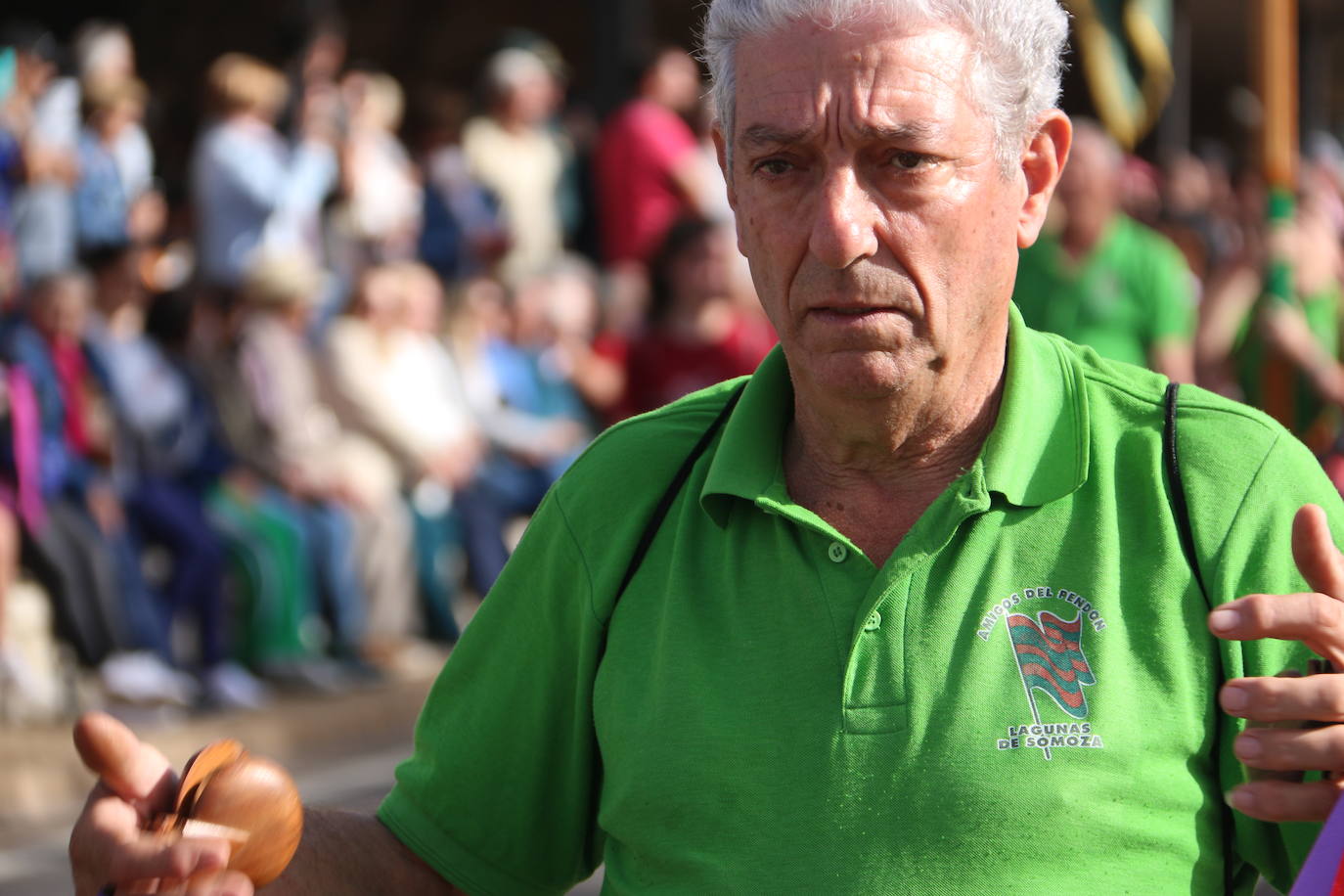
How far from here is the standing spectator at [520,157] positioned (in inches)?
376

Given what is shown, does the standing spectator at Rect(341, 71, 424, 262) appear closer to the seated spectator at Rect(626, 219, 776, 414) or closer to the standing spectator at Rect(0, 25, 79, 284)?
→ the standing spectator at Rect(0, 25, 79, 284)

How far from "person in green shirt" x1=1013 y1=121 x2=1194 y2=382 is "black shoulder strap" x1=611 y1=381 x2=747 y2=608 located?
3.82 meters

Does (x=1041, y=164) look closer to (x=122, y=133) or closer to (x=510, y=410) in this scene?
(x=510, y=410)

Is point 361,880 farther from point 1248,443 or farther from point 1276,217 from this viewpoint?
point 1276,217

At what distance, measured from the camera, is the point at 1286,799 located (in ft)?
6.48

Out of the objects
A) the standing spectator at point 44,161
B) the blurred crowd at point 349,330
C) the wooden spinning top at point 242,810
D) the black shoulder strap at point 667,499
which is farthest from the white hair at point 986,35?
the standing spectator at point 44,161

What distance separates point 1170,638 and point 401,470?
663cm

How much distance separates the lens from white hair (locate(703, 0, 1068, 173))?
224 centimetres

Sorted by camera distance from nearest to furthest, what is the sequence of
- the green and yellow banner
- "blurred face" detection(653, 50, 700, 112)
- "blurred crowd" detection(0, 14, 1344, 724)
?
"blurred crowd" detection(0, 14, 1344, 724) < the green and yellow banner < "blurred face" detection(653, 50, 700, 112)

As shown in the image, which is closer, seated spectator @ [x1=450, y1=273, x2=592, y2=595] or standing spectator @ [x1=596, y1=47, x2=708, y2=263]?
seated spectator @ [x1=450, y1=273, x2=592, y2=595]

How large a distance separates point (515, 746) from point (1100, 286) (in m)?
4.27

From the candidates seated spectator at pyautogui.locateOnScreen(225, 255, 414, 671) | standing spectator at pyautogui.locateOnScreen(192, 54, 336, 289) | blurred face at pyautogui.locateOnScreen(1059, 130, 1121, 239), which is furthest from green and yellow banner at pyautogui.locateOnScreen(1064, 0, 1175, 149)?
standing spectator at pyautogui.locateOnScreen(192, 54, 336, 289)

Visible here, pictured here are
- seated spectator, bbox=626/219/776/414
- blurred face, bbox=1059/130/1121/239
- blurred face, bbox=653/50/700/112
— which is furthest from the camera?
blurred face, bbox=653/50/700/112

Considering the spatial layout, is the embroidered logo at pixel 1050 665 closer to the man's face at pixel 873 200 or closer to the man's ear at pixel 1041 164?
the man's face at pixel 873 200
